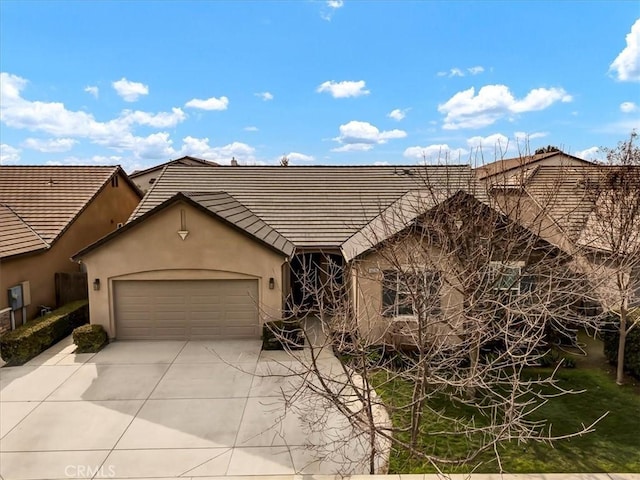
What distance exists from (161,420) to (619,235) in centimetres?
1241

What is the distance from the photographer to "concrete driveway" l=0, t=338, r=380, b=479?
7.68 meters

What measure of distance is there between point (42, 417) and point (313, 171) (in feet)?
51.1

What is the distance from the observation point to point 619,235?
11.6 m

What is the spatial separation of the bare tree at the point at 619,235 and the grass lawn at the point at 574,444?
1.66 m

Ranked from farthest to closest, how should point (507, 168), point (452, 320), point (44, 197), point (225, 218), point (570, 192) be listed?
point (44, 197), point (570, 192), point (507, 168), point (225, 218), point (452, 320)

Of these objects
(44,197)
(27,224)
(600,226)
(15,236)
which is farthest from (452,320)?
(44,197)

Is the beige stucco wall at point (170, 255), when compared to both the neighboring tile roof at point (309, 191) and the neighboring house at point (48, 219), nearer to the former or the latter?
the neighboring tile roof at point (309, 191)

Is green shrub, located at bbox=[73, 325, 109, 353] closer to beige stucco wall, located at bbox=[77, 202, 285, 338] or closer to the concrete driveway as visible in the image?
the concrete driveway

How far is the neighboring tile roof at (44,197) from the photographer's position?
1678cm

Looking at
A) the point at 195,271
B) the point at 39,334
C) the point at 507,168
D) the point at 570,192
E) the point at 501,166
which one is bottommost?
the point at 39,334

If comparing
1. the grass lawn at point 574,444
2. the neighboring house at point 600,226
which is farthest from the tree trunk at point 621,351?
the neighboring house at point 600,226

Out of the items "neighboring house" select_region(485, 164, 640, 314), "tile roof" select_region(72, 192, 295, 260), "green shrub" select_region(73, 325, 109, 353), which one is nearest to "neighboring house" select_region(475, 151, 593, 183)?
"neighboring house" select_region(485, 164, 640, 314)

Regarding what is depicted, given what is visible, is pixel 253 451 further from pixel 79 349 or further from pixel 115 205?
pixel 115 205

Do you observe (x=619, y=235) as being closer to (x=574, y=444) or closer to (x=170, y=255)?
(x=574, y=444)
